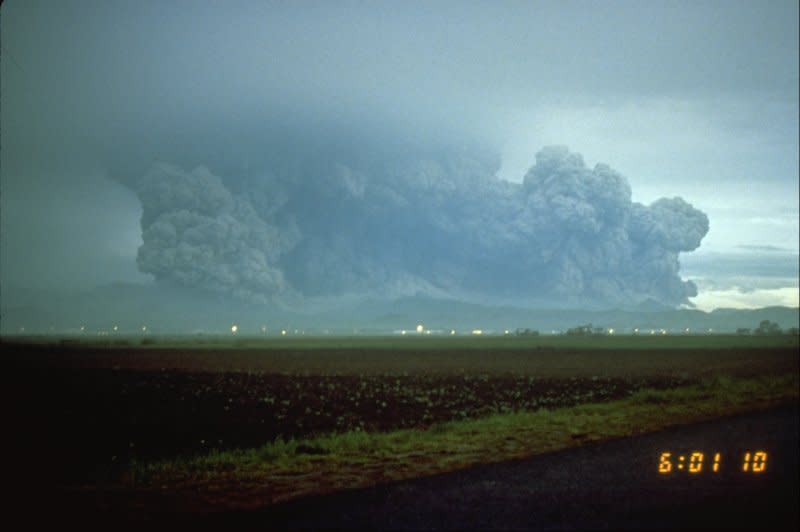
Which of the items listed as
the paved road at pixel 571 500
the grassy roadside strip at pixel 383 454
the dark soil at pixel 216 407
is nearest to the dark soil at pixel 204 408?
the dark soil at pixel 216 407

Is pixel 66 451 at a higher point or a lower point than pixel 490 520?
lower

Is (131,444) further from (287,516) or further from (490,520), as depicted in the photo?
(490,520)

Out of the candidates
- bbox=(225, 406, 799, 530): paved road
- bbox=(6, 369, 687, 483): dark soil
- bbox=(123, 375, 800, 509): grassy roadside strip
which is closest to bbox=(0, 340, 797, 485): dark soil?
bbox=(6, 369, 687, 483): dark soil

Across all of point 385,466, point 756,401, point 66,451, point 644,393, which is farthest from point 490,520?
point 644,393

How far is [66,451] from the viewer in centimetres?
1809

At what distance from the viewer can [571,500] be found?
9805 millimetres

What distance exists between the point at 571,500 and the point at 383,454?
19.6 ft

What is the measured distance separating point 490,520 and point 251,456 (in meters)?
8.10

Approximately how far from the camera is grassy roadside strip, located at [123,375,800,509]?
37.7ft
